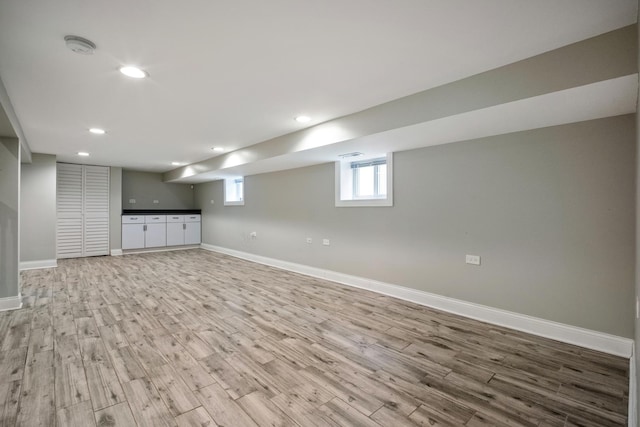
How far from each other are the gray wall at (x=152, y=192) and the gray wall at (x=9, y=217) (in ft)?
15.7

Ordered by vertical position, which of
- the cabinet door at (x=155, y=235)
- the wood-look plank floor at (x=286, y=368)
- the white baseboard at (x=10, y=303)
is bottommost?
the wood-look plank floor at (x=286, y=368)

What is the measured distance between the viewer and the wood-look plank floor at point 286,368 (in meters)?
1.64

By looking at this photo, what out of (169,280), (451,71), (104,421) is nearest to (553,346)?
(451,71)

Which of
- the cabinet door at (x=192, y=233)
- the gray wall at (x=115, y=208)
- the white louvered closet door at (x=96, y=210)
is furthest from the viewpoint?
the cabinet door at (x=192, y=233)

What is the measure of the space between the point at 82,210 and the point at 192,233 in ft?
8.44

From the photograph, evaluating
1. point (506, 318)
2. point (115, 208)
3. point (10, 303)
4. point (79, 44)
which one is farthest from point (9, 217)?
point (506, 318)

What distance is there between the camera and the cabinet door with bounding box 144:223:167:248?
7578mm

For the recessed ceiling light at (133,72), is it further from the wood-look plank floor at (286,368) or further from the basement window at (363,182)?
the basement window at (363,182)

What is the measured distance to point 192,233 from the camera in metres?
8.36

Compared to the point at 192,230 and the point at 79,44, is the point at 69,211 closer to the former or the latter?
the point at 192,230

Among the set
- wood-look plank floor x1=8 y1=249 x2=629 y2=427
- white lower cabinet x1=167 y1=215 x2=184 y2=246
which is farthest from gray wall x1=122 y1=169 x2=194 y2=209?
wood-look plank floor x1=8 y1=249 x2=629 y2=427

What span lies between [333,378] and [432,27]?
7.70 feet

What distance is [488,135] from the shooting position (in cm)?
295

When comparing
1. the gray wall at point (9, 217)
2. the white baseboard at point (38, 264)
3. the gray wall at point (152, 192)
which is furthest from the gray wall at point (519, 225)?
the gray wall at point (152, 192)
